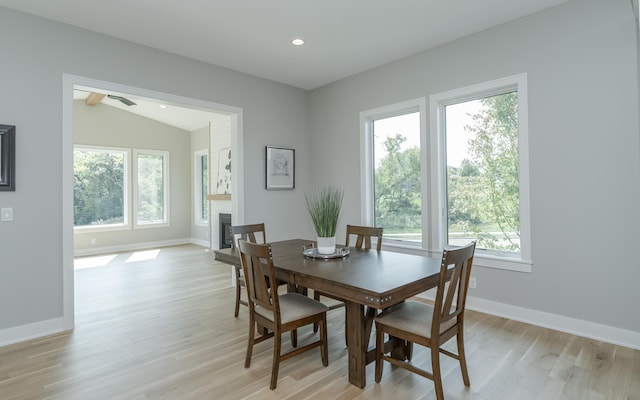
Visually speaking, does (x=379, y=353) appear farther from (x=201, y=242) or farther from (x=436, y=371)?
(x=201, y=242)

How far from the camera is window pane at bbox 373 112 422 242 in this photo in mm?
4145

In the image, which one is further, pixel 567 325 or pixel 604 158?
pixel 567 325

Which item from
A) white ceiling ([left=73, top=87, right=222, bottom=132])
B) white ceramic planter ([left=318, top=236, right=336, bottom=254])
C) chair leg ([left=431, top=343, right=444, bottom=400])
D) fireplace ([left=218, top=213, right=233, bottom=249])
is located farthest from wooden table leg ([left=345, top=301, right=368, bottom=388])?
white ceiling ([left=73, top=87, right=222, bottom=132])

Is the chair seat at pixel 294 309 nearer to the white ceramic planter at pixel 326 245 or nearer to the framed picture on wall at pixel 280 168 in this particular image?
the white ceramic planter at pixel 326 245

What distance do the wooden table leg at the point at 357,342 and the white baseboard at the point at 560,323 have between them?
1893 millimetres

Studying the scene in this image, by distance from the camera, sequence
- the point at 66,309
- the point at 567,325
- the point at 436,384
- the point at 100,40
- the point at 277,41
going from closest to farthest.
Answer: the point at 436,384 < the point at 567,325 < the point at 66,309 < the point at 100,40 < the point at 277,41

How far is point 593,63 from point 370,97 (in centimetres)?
236

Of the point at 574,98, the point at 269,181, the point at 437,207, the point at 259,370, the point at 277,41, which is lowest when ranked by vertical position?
the point at 259,370

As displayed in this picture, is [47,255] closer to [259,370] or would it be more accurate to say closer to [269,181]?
[259,370]

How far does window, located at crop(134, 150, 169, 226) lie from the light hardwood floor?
4.76 m

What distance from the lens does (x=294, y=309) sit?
233cm

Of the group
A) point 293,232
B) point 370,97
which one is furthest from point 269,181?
point 370,97

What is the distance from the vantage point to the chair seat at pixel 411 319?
199cm

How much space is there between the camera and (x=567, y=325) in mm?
2951
